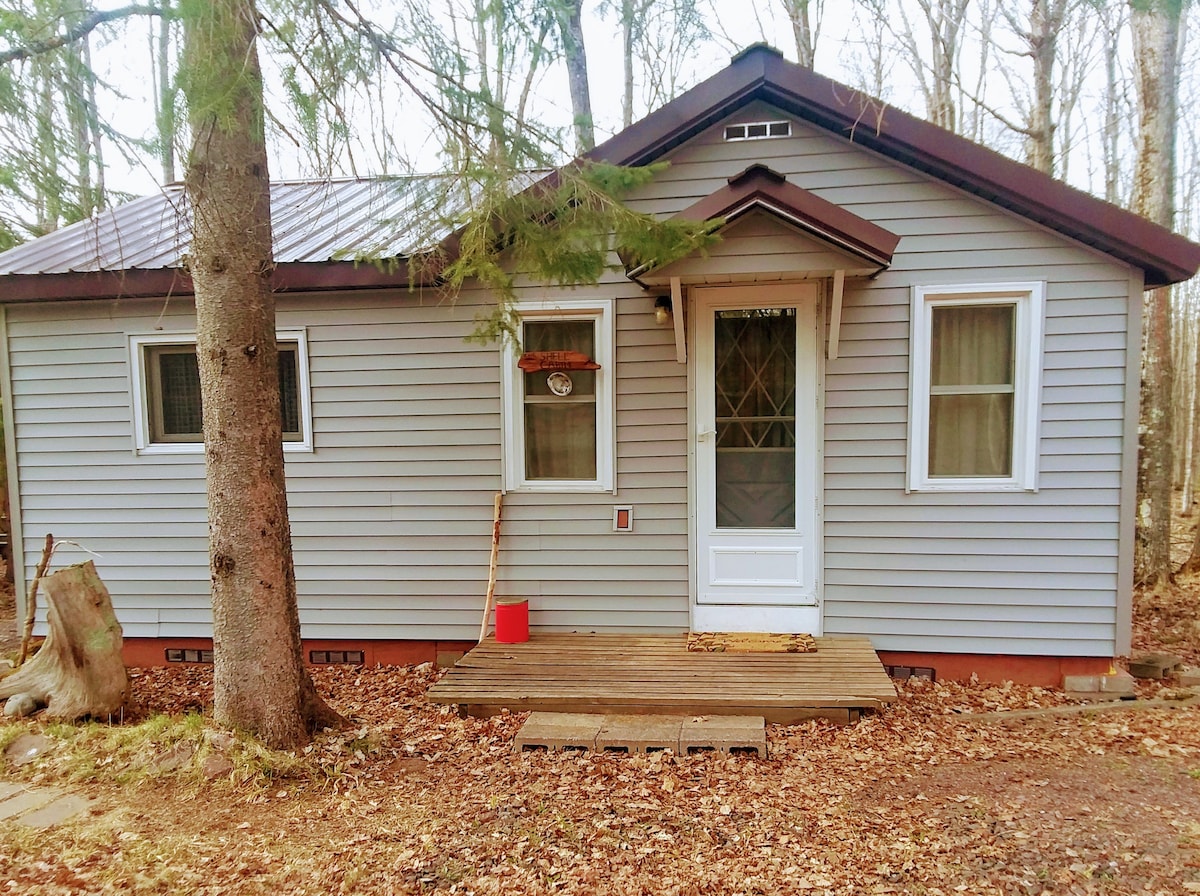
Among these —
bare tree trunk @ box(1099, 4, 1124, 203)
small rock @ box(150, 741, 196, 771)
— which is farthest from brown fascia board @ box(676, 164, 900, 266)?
bare tree trunk @ box(1099, 4, 1124, 203)

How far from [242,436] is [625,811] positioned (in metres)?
2.48

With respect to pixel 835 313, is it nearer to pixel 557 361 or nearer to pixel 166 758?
pixel 557 361

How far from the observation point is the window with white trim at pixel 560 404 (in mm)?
4637

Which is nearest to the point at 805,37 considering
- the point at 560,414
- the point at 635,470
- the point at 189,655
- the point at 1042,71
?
the point at 1042,71

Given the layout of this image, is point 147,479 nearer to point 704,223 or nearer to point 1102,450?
point 704,223

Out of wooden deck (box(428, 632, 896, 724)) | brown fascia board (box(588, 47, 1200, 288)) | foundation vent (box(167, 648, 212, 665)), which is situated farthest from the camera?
foundation vent (box(167, 648, 212, 665))

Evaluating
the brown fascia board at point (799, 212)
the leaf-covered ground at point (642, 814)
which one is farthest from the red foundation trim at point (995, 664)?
the brown fascia board at point (799, 212)

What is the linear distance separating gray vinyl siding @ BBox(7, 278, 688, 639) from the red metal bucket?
23 cm

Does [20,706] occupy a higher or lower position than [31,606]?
lower

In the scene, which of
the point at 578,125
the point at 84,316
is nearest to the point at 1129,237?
the point at 578,125

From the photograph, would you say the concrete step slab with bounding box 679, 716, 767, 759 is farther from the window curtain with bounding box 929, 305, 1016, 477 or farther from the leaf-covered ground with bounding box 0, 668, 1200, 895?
the window curtain with bounding box 929, 305, 1016, 477

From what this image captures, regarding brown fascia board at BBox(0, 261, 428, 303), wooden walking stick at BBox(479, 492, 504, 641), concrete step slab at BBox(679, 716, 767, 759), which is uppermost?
brown fascia board at BBox(0, 261, 428, 303)

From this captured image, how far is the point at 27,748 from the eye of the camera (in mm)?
3455

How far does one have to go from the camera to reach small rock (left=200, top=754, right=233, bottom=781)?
310cm
